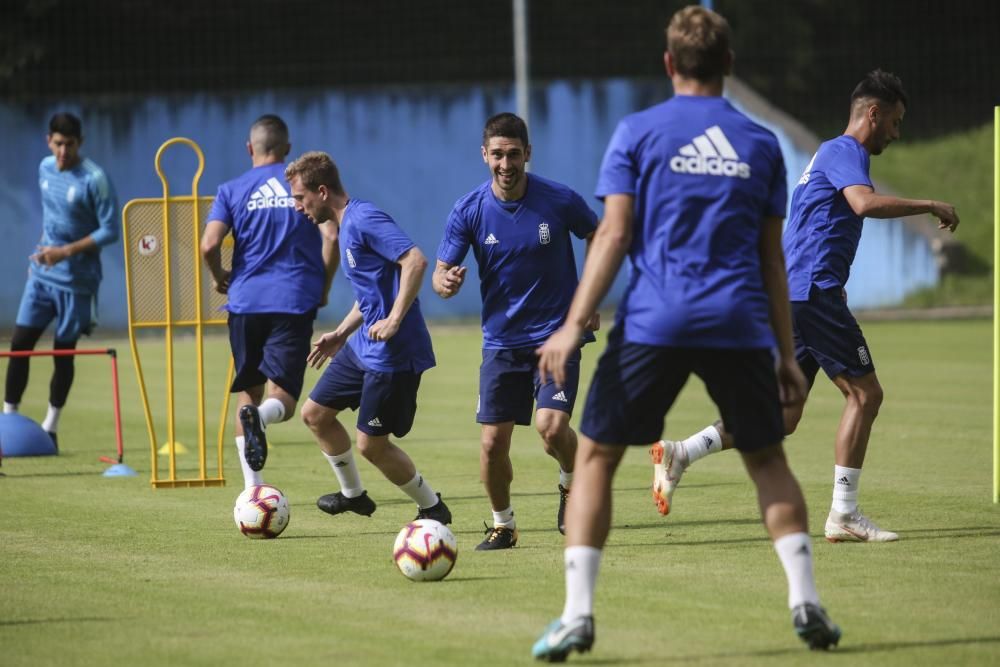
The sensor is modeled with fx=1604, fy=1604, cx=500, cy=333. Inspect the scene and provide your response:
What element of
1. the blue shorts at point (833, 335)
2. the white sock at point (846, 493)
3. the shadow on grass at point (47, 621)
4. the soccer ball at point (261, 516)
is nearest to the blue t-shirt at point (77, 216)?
the soccer ball at point (261, 516)

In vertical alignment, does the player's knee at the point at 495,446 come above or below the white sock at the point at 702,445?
above

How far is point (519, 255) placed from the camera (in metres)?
8.41

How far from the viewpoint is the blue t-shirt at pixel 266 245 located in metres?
10.2

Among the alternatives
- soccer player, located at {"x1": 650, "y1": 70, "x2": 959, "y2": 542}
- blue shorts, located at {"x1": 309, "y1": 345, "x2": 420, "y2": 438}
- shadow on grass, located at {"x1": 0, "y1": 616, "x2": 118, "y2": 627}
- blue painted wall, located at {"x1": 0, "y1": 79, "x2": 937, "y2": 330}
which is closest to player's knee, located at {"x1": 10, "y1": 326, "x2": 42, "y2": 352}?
blue shorts, located at {"x1": 309, "y1": 345, "x2": 420, "y2": 438}

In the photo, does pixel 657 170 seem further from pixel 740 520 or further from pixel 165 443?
pixel 165 443

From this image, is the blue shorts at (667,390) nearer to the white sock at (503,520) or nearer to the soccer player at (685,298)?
the soccer player at (685,298)

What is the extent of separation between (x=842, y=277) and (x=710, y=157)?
10.0 feet

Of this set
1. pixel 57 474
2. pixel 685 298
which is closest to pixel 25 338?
pixel 57 474

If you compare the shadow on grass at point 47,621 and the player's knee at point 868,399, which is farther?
the player's knee at point 868,399

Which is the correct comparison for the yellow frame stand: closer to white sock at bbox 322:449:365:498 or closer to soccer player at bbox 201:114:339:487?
soccer player at bbox 201:114:339:487

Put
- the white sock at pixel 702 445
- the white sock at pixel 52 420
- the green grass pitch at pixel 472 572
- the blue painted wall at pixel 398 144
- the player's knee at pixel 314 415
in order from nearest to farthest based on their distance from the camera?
the green grass pitch at pixel 472 572, the player's knee at pixel 314 415, the white sock at pixel 702 445, the white sock at pixel 52 420, the blue painted wall at pixel 398 144

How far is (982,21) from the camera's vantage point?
35.0 meters

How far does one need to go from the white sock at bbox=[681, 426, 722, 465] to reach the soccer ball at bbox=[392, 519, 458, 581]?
212 cm

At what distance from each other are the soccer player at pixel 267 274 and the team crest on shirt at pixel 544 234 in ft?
7.29
